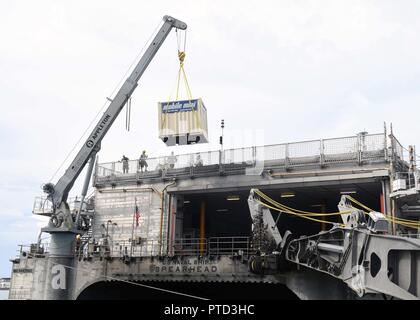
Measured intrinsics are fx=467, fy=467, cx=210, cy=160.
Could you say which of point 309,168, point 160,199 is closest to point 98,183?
point 160,199

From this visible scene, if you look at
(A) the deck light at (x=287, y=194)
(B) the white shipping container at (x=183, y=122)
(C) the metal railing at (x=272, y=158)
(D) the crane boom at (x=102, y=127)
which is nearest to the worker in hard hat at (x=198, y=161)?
(C) the metal railing at (x=272, y=158)

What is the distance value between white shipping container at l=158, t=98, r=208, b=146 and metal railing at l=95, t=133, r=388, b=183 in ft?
5.51

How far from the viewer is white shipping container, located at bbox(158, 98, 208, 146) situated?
33219 millimetres

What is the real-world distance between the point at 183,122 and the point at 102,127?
6.02 meters

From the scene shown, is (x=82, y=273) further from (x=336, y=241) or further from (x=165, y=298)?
(x=336, y=241)

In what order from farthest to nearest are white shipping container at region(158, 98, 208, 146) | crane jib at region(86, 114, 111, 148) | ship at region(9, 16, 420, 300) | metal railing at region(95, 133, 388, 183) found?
crane jib at region(86, 114, 111, 148)
white shipping container at region(158, 98, 208, 146)
metal railing at region(95, 133, 388, 183)
ship at region(9, 16, 420, 300)

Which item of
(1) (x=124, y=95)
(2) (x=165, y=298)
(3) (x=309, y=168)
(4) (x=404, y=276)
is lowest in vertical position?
(2) (x=165, y=298)

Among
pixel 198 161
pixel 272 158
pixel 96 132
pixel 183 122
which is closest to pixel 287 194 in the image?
pixel 272 158

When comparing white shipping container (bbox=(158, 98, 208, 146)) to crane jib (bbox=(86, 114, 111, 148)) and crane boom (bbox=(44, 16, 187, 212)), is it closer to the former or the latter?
crane boom (bbox=(44, 16, 187, 212))

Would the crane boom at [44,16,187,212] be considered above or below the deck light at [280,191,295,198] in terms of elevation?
above

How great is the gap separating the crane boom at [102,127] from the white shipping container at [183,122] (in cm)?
284

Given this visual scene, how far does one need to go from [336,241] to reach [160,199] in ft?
56.4

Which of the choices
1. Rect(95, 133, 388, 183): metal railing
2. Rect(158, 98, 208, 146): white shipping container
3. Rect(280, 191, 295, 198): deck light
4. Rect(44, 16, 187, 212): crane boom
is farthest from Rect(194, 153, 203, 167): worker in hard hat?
Rect(44, 16, 187, 212): crane boom

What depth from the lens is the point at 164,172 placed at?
116 ft
